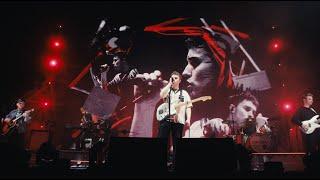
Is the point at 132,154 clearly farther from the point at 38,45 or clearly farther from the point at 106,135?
the point at 38,45

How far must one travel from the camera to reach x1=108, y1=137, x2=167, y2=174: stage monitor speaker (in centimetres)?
264

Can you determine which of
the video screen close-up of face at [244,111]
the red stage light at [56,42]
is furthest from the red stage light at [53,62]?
the video screen close-up of face at [244,111]

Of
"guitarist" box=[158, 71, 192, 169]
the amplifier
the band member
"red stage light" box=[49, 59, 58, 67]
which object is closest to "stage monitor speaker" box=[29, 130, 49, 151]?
the amplifier

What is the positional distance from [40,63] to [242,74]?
22.2ft

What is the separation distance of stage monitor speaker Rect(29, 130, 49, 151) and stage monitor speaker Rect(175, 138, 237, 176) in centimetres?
639

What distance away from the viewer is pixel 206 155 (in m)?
2.65

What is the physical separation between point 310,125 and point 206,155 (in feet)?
17.6

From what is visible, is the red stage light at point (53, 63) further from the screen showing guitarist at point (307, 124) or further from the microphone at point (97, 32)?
the screen showing guitarist at point (307, 124)

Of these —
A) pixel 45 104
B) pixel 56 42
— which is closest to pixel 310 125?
pixel 45 104

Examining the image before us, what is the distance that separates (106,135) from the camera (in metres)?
7.36

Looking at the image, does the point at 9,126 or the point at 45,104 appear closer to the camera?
the point at 9,126

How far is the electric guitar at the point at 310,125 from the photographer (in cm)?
677

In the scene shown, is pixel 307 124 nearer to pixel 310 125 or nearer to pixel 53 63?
pixel 310 125

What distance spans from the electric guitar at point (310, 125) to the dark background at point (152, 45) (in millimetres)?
1342
